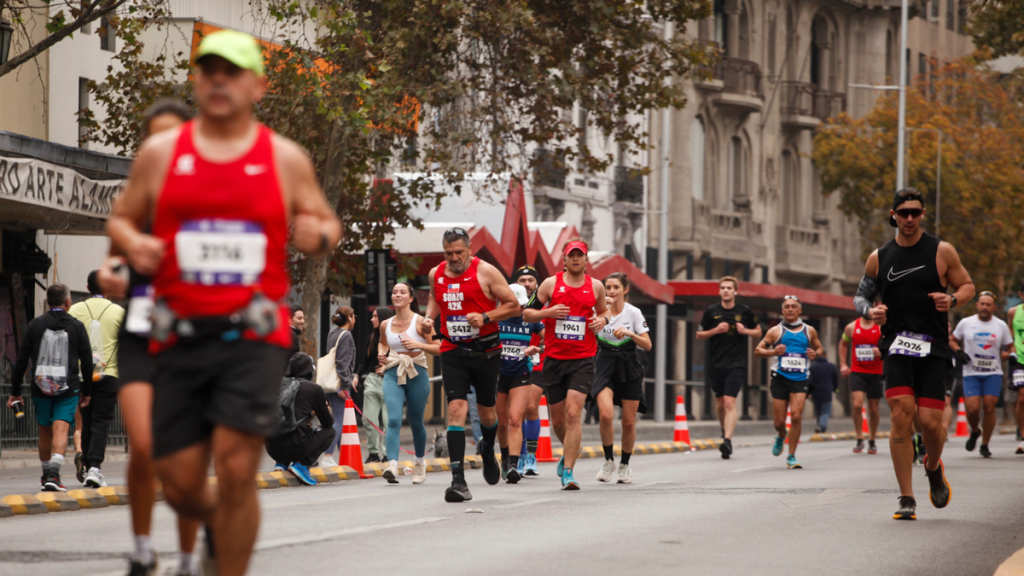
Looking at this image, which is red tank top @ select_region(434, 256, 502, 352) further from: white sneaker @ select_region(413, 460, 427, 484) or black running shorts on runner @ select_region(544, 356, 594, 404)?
white sneaker @ select_region(413, 460, 427, 484)

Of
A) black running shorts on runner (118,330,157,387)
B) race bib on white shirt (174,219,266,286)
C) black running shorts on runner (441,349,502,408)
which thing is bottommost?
black running shorts on runner (441,349,502,408)

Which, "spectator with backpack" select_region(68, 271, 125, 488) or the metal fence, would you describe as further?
the metal fence

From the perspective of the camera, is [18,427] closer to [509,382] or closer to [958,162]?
[509,382]

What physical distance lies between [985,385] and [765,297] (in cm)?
1806

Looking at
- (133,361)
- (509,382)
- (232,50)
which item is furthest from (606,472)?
(232,50)

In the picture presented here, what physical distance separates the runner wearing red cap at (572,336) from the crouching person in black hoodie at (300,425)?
2.07m

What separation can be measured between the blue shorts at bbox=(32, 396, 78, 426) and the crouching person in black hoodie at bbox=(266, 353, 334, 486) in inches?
68.8

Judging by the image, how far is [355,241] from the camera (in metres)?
22.7

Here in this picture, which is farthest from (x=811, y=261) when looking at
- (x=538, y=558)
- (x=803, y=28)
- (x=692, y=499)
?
(x=538, y=558)

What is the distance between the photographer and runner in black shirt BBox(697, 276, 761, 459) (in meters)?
19.7

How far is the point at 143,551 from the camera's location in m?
6.01

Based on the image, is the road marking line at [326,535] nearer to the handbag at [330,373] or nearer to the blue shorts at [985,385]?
the handbag at [330,373]

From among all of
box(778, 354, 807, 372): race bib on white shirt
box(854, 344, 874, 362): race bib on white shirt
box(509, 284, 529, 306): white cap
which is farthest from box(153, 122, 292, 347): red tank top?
box(854, 344, 874, 362): race bib on white shirt

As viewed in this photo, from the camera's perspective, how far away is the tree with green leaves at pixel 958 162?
4425 centimetres
